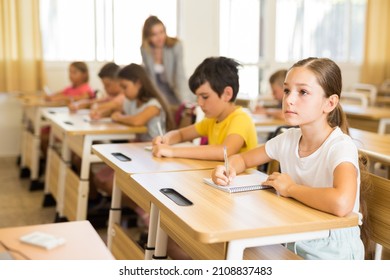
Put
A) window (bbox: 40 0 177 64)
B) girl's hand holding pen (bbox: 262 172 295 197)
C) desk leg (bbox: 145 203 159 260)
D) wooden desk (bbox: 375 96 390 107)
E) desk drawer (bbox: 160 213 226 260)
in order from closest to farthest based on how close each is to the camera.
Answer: desk drawer (bbox: 160 213 226 260) < girl's hand holding pen (bbox: 262 172 295 197) < desk leg (bbox: 145 203 159 260) < window (bbox: 40 0 177 64) < wooden desk (bbox: 375 96 390 107)

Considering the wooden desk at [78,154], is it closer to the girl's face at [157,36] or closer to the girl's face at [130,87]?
the girl's face at [130,87]

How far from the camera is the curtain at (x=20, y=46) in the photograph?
16.3 ft

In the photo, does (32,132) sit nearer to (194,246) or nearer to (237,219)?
(194,246)

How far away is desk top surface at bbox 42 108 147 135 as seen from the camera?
2.88 meters

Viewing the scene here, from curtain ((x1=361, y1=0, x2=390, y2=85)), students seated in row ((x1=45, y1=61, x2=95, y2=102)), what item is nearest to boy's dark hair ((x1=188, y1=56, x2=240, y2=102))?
students seated in row ((x1=45, y1=61, x2=95, y2=102))

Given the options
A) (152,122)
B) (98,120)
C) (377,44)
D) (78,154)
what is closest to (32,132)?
(98,120)

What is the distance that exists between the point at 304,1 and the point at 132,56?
6.89 ft

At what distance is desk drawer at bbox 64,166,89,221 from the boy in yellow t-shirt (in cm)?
77

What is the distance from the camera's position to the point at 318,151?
1619mm

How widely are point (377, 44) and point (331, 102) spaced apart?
5148mm

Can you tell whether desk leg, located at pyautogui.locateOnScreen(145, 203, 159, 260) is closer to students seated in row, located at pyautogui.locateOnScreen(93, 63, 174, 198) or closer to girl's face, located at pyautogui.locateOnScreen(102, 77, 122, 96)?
students seated in row, located at pyautogui.locateOnScreen(93, 63, 174, 198)
